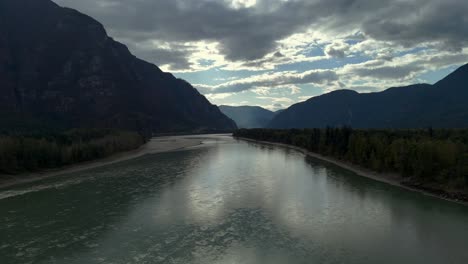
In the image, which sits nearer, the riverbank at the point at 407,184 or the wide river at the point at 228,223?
the wide river at the point at 228,223

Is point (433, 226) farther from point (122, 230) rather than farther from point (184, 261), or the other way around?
point (122, 230)

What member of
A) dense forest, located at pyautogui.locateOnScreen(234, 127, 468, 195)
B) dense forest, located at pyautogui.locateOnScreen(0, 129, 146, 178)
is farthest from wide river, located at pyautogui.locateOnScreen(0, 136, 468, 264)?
dense forest, located at pyautogui.locateOnScreen(0, 129, 146, 178)

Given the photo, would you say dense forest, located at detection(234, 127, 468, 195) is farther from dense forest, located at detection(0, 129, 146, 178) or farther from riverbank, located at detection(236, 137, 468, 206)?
dense forest, located at detection(0, 129, 146, 178)

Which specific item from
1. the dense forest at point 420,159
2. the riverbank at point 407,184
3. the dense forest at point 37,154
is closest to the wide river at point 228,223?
the riverbank at point 407,184

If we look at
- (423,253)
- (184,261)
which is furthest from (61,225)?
(423,253)

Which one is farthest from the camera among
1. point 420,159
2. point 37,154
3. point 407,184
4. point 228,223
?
point 37,154

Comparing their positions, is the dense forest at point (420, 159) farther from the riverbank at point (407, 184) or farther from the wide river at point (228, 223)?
the wide river at point (228, 223)

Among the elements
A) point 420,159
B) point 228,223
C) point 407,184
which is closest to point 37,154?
point 228,223

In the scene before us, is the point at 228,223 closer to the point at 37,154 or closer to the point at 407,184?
the point at 407,184
